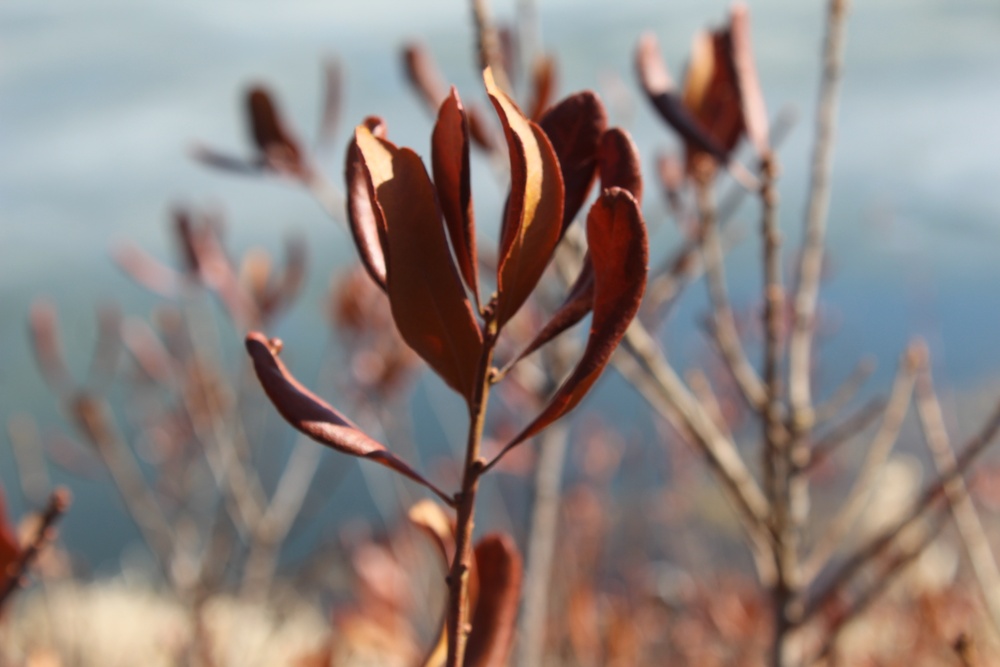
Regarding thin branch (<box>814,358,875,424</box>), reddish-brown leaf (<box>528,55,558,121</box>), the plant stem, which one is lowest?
thin branch (<box>814,358,875,424</box>)

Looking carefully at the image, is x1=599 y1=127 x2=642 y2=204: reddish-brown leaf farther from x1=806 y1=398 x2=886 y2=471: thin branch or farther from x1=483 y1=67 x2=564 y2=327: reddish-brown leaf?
x1=806 y1=398 x2=886 y2=471: thin branch

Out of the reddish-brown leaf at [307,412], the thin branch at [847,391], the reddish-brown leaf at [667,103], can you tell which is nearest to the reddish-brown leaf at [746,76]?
the reddish-brown leaf at [667,103]

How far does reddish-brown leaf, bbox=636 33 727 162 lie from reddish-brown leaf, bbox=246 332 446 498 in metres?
0.48

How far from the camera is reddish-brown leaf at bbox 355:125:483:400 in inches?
17.9

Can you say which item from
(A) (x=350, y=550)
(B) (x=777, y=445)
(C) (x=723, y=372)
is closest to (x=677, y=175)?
(B) (x=777, y=445)

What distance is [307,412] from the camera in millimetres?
459

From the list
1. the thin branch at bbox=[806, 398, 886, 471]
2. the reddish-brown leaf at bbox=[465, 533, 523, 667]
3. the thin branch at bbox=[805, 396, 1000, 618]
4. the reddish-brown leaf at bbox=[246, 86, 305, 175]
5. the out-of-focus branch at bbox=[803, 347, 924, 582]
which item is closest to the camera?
the reddish-brown leaf at bbox=[465, 533, 523, 667]

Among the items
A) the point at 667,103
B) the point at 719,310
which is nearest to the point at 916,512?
the point at 719,310

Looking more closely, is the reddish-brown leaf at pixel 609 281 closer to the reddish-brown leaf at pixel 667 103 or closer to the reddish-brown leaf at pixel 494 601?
the reddish-brown leaf at pixel 494 601

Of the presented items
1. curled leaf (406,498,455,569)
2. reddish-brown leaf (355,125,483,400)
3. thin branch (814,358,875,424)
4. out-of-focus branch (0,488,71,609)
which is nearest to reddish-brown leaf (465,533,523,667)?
curled leaf (406,498,455,569)

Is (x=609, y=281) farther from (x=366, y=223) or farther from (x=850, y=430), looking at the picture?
(x=850, y=430)

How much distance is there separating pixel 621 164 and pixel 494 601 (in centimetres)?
26

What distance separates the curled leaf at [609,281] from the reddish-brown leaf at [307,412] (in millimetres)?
78

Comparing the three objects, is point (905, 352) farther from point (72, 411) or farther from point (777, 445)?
point (72, 411)
